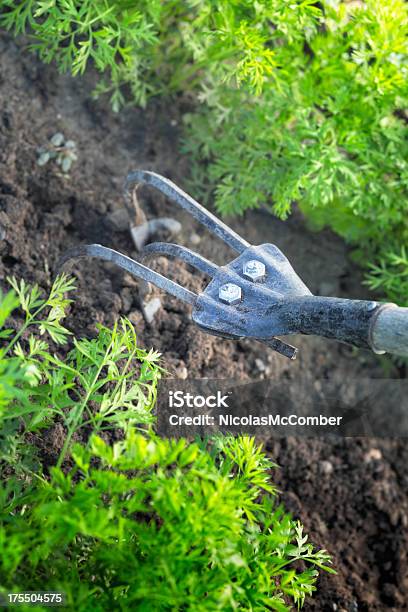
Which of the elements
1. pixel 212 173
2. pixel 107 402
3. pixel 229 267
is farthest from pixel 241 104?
pixel 107 402

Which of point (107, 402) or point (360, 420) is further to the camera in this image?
point (360, 420)

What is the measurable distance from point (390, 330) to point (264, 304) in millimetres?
398

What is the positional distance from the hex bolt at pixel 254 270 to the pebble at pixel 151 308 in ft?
1.71

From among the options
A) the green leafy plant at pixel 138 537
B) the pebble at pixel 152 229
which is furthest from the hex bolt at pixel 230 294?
the pebble at pixel 152 229

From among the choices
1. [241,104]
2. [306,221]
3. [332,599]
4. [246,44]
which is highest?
[246,44]

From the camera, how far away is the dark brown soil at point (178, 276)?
226 centimetres

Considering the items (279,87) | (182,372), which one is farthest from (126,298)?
(279,87)

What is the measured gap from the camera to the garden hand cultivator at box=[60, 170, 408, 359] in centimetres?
153

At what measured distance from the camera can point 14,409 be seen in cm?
156

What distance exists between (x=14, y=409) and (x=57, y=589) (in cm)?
41

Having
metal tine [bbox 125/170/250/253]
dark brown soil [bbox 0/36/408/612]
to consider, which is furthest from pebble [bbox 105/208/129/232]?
metal tine [bbox 125/170/250/253]

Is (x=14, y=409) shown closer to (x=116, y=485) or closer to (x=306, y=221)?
(x=116, y=485)

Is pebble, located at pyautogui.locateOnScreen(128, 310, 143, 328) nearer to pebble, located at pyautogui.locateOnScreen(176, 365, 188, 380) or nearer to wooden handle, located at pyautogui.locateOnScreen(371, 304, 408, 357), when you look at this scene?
pebble, located at pyautogui.locateOnScreen(176, 365, 188, 380)

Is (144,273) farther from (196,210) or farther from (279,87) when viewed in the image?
(279,87)
